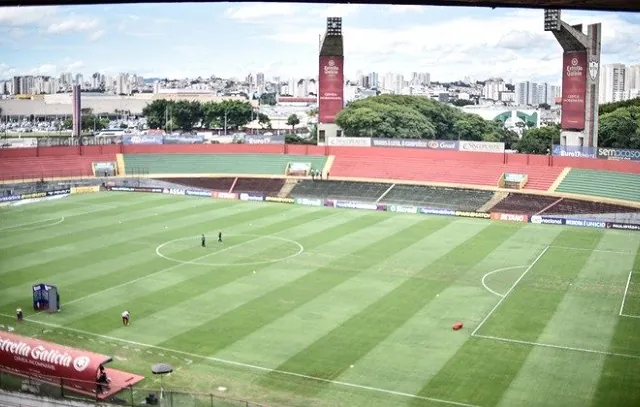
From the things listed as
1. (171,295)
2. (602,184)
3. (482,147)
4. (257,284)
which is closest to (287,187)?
(482,147)

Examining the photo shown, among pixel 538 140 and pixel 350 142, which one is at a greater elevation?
pixel 538 140

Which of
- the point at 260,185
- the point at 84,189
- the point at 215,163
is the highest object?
the point at 215,163

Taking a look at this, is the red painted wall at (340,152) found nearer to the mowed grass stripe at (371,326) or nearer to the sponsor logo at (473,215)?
the sponsor logo at (473,215)

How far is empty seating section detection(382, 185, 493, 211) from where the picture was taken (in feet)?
229

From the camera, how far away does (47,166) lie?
82.8 metres

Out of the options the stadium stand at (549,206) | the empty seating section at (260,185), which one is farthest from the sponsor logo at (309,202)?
the stadium stand at (549,206)

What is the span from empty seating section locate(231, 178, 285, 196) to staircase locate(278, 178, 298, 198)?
423mm

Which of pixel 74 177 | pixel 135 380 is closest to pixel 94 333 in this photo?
pixel 135 380

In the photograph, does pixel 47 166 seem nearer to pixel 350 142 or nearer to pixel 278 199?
pixel 278 199

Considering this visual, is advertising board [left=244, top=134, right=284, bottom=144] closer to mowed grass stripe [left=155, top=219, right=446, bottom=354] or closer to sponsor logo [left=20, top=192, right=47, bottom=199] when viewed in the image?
sponsor logo [left=20, top=192, right=47, bottom=199]

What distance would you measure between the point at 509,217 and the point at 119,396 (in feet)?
147

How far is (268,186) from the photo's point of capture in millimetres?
79875

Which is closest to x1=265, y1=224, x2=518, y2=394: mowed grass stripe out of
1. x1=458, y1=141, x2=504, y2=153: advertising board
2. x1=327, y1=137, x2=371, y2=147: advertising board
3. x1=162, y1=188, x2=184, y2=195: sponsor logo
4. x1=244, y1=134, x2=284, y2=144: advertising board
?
x1=458, y1=141, x2=504, y2=153: advertising board

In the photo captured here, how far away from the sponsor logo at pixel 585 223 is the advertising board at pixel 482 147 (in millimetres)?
19410
